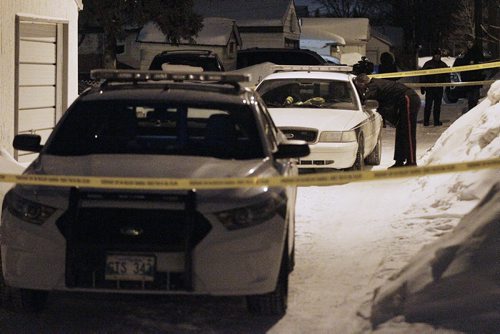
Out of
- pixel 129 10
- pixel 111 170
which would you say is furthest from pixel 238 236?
pixel 129 10

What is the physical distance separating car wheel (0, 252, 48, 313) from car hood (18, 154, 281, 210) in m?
0.70

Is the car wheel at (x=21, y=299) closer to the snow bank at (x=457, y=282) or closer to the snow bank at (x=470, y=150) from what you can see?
the snow bank at (x=457, y=282)

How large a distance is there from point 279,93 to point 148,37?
91.1 feet

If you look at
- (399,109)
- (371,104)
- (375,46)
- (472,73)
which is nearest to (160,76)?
(371,104)

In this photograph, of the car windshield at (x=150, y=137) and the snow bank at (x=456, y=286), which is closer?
the snow bank at (x=456, y=286)

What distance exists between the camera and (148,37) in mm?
43094

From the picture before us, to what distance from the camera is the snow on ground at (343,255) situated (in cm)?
713

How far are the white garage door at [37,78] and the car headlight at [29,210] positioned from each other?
8114 mm

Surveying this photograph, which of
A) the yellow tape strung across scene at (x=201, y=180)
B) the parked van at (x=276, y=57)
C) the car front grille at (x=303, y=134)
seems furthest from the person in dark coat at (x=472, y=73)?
the yellow tape strung across scene at (x=201, y=180)

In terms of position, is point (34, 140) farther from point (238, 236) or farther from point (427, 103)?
point (427, 103)

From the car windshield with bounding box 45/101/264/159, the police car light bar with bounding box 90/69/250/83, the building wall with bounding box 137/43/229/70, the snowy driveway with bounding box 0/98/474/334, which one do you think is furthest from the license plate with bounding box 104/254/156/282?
the building wall with bounding box 137/43/229/70

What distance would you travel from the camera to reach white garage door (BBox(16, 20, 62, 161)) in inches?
613

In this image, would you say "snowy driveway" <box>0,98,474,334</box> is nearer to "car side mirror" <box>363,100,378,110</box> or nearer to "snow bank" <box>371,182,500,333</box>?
"snow bank" <box>371,182,500,333</box>

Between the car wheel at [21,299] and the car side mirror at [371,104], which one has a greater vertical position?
the car side mirror at [371,104]
